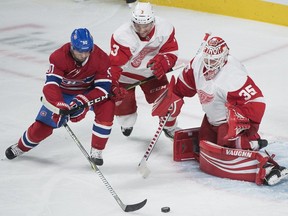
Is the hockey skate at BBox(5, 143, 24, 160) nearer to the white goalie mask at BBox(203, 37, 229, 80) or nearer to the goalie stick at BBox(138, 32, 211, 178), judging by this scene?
the goalie stick at BBox(138, 32, 211, 178)

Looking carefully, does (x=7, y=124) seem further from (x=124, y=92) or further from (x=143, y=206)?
(x=143, y=206)

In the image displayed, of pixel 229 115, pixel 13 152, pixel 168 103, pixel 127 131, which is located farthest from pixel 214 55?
pixel 13 152

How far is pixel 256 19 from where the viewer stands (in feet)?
23.0

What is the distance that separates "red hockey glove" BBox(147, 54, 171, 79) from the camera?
461cm

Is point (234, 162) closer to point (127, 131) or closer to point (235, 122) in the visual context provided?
point (235, 122)

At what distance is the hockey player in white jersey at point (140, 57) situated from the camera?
457cm

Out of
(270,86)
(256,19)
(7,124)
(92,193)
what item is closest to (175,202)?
(92,193)

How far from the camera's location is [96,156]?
4469 millimetres

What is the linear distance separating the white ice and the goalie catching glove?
25cm

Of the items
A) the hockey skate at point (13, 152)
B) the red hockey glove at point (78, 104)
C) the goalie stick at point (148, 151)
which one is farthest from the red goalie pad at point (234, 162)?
the hockey skate at point (13, 152)

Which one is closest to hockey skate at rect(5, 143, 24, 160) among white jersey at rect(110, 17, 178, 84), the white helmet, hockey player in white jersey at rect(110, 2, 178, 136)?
hockey player in white jersey at rect(110, 2, 178, 136)

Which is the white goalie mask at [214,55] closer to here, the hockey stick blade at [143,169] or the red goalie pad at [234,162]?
the red goalie pad at [234,162]

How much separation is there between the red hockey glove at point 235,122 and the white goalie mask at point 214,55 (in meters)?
0.21

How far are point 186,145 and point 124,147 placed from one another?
1.34ft
